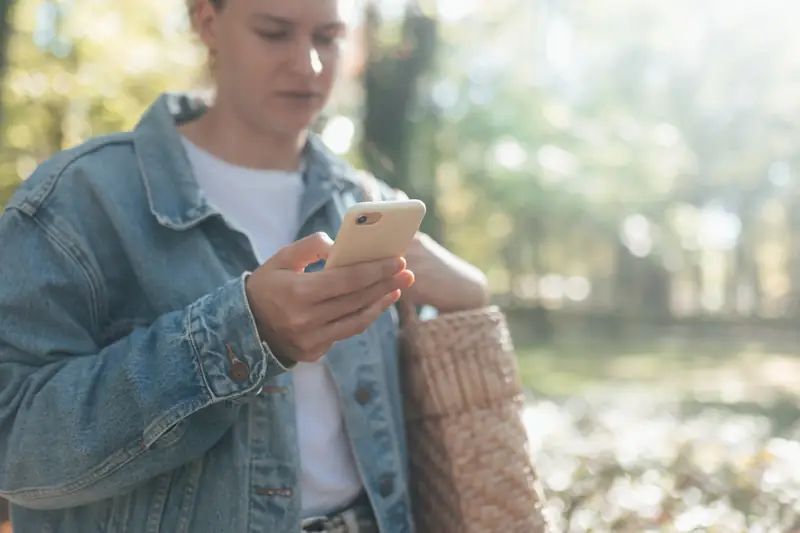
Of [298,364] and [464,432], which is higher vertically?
[298,364]

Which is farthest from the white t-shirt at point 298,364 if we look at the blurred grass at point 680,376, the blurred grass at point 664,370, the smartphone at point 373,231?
the blurred grass at point 664,370

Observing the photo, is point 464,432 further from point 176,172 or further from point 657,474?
point 657,474

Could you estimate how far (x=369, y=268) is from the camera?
4.12 ft

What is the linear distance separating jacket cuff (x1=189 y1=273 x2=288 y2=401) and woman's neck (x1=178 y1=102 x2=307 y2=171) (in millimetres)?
502

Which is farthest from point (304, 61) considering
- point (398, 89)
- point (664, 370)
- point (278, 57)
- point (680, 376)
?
point (664, 370)

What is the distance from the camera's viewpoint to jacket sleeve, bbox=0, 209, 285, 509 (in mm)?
1319

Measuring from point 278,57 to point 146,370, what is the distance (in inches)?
25.9

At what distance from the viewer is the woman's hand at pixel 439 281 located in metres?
1.79

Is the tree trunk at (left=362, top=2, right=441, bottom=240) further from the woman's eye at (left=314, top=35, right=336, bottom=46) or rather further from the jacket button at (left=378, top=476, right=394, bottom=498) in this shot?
the jacket button at (left=378, top=476, right=394, bottom=498)

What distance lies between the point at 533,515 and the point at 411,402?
0.33 meters

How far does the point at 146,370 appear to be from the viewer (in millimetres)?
1337

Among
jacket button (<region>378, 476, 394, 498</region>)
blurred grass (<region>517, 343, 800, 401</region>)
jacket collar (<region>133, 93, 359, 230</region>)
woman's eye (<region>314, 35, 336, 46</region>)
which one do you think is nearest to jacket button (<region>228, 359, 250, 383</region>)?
jacket collar (<region>133, 93, 359, 230</region>)

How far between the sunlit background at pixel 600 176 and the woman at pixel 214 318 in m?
0.40

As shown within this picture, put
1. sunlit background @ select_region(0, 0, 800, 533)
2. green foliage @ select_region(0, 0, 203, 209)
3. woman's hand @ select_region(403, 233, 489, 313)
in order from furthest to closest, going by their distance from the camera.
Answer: green foliage @ select_region(0, 0, 203, 209) < sunlit background @ select_region(0, 0, 800, 533) < woman's hand @ select_region(403, 233, 489, 313)
